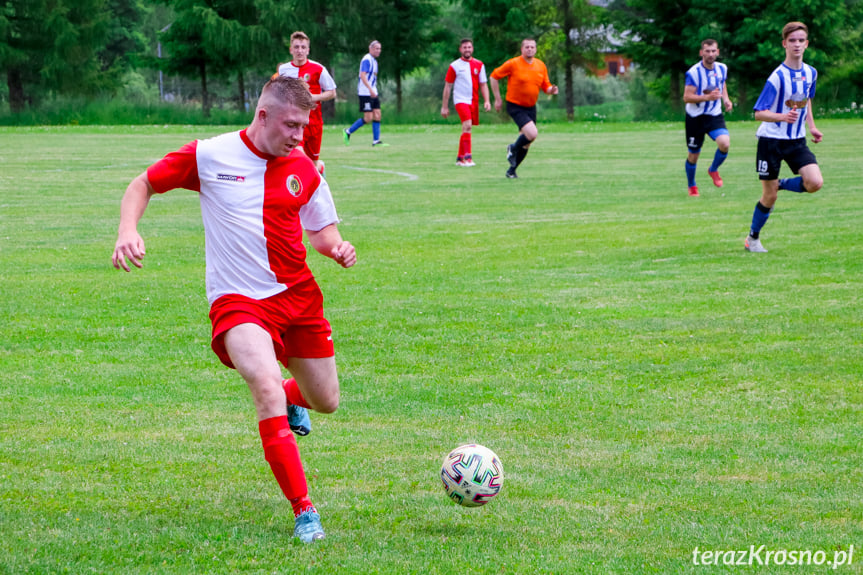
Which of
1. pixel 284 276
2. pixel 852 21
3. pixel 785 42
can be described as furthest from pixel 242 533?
pixel 852 21

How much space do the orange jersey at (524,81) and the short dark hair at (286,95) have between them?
1630cm

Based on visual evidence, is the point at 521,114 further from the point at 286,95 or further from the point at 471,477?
the point at 471,477

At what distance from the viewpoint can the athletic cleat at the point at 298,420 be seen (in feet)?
18.2

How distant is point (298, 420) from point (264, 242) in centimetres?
123

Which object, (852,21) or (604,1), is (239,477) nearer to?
(852,21)

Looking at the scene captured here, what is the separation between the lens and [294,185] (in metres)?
4.93

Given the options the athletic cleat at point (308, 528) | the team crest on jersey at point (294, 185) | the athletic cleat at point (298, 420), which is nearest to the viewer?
the athletic cleat at point (308, 528)

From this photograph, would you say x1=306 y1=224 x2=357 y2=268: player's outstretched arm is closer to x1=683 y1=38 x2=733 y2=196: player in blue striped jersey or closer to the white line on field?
x1=683 y1=38 x2=733 y2=196: player in blue striped jersey

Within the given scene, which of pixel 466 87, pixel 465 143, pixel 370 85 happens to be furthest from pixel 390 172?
pixel 370 85

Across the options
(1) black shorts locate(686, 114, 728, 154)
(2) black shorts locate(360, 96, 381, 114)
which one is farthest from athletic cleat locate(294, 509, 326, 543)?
(2) black shorts locate(360, 96, 381, 114)

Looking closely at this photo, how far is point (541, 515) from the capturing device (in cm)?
467

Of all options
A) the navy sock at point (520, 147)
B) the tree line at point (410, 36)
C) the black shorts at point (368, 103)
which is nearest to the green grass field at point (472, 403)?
the navy sock at point (520, 147)

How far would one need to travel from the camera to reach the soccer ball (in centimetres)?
464

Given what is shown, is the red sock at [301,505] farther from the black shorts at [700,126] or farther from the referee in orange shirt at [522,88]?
the referee in orange shirt at [522,88]
